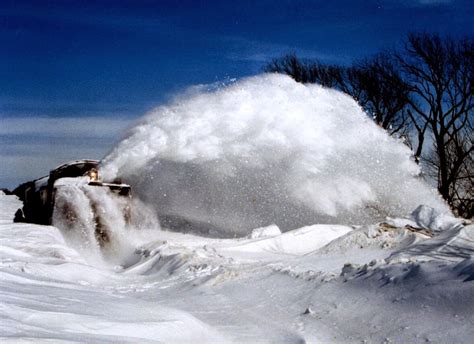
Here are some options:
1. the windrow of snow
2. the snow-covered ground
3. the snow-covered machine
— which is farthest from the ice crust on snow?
the windrow of snow

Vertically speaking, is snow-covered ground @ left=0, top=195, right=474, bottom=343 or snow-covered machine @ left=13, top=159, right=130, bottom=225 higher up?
snow-covered machine @ left=13, top=159, right=130, bottom=225

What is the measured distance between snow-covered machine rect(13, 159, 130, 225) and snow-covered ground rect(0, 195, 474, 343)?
40.8 inches

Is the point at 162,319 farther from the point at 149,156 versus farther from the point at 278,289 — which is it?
the point at 149,156

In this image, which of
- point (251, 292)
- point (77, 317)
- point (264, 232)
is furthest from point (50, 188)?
point (77, 317)

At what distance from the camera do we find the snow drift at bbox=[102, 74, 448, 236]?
1088 centimetres

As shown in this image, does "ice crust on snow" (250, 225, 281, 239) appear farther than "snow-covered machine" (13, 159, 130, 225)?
No

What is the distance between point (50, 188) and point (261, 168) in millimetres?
3863

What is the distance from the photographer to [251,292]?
551cm

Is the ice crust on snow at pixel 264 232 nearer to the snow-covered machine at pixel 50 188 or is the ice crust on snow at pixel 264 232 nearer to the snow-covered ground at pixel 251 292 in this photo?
the snow-covered ground at pixel 251 292

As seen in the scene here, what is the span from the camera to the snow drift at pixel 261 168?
428 inches

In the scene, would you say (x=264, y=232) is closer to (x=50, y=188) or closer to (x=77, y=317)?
(x=50, y=188)

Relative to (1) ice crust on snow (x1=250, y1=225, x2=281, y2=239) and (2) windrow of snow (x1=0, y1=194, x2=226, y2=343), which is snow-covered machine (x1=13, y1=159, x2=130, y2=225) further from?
(2) windrow of snow (x1=0, y1=194, x2=226, y2=343)

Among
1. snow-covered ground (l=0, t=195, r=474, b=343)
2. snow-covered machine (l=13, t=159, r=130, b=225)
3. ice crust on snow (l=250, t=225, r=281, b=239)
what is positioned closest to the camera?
snow-covered ground (l=0, t=195, r=474, b=343)

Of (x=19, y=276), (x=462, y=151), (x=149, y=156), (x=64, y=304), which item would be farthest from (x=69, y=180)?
(x=462, y=151)
